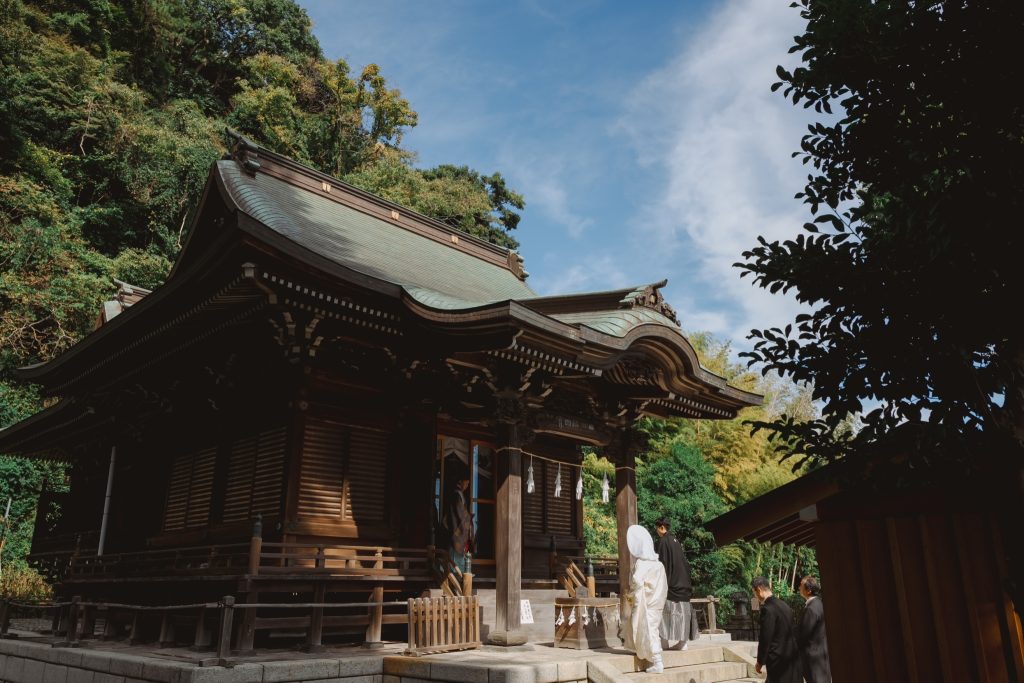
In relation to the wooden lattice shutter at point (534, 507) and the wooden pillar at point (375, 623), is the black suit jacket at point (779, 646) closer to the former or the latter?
the wooden pillar at point (375, 623)

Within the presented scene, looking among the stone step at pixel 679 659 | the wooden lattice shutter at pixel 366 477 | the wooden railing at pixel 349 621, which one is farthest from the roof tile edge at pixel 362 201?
the stone step at pixel 679 659

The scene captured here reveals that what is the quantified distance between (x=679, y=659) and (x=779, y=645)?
2467 millimetres

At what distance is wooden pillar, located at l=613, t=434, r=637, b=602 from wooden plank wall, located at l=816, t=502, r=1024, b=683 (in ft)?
17.9

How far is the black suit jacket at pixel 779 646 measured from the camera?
21.1ft

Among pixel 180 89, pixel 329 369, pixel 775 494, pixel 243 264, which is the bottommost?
pixel 775 494

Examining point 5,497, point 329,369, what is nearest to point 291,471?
point 329,369

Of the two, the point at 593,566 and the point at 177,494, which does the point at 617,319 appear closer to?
the point at 593,566

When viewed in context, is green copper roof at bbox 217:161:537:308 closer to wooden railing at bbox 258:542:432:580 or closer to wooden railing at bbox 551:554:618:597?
wooden railing at bbox 258:542:432:580

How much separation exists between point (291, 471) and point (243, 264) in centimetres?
285

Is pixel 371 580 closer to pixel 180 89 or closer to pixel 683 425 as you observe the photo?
pixel 683 425

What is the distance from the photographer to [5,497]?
20047 millimetres

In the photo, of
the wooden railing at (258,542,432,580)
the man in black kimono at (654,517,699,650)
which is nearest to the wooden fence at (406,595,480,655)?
the wooden railing at (258,542,432,580)

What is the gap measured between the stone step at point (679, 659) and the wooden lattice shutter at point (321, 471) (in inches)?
161

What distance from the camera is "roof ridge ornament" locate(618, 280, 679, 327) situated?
10.5 metres
